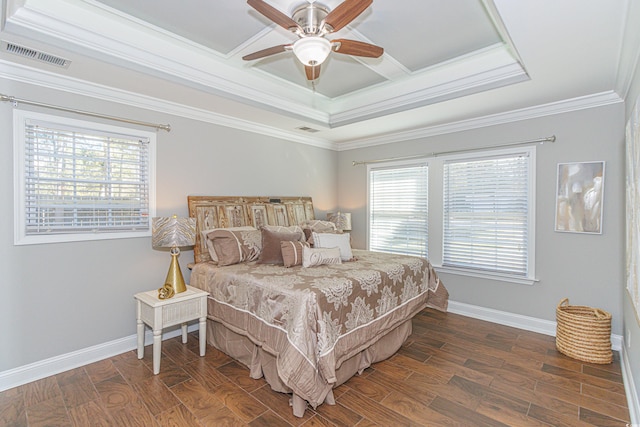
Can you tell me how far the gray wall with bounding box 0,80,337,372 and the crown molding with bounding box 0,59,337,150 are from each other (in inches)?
A: 2.4

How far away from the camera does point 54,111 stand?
8.64ft

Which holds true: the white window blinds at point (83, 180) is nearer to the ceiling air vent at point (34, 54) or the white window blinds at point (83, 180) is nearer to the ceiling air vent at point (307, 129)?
the ceiling air vent at point (34, 54)

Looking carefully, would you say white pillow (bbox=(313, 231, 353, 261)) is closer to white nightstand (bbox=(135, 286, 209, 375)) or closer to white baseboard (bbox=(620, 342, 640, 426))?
white nightstand (bbox=(135, 286, 209, 375))

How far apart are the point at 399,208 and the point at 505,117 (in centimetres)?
180

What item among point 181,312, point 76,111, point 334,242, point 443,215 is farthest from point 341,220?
point 76,111

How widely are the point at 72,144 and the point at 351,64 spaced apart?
2701 mm

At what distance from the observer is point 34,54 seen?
Result: 7.40 ft

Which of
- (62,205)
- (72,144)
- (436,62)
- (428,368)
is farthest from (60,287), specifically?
(436,62)

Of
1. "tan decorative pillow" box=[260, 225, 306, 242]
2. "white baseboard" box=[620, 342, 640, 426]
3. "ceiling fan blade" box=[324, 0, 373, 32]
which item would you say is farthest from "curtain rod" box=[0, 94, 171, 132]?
"white baseboard" box=[620, 342, 640, 426]

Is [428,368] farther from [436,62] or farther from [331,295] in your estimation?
[436,62]

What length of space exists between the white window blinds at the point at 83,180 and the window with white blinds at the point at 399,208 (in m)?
3.25

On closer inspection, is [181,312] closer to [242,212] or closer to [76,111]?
[242,212]

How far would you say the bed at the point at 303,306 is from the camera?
211 cm

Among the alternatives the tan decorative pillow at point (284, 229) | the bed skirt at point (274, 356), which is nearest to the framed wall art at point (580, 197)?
the bed skirt at point (274, 356)
